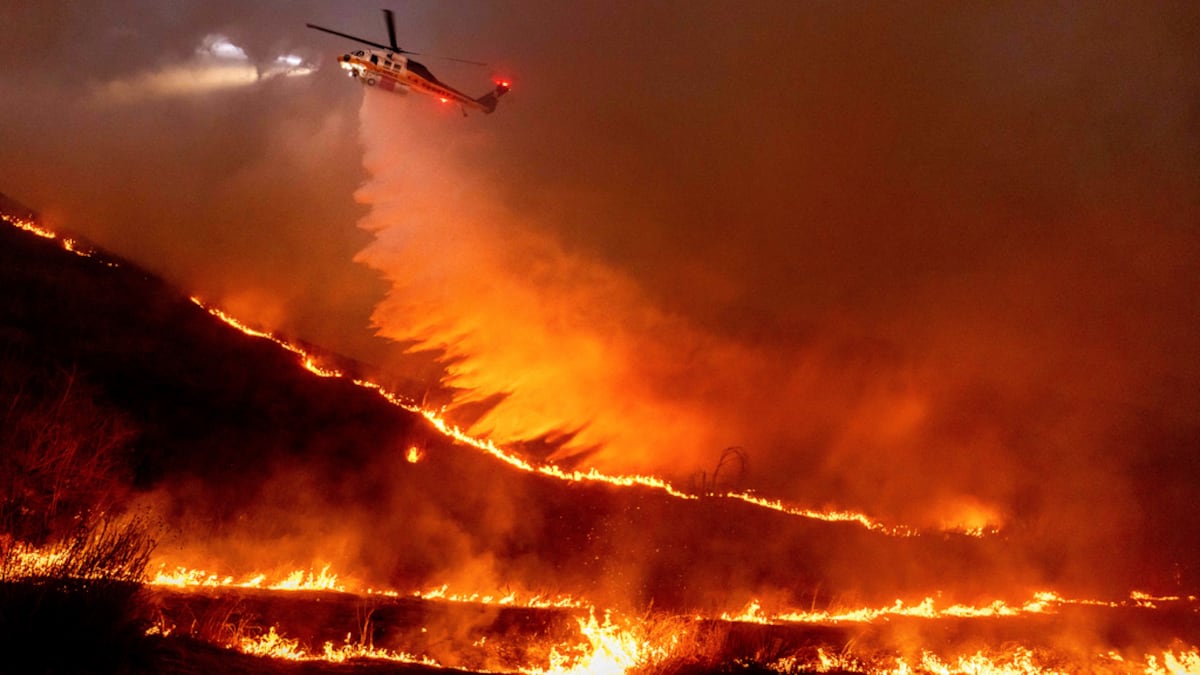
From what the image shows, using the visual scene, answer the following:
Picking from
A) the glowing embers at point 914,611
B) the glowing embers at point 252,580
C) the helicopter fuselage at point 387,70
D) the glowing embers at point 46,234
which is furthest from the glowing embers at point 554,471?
the helicopter fuselage at point 387,70

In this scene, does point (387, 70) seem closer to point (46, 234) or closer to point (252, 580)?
point (252, 580)

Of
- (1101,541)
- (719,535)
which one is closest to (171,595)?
(719,535)

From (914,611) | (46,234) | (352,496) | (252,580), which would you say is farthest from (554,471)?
(46,234)

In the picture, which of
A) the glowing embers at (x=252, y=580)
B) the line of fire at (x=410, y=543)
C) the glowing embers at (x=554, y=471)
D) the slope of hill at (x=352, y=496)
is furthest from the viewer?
the glowing embers at (x=554, y=471)

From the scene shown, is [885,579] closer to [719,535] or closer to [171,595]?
[719,535]

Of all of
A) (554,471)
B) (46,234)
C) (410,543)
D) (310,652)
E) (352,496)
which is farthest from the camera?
(46,234)

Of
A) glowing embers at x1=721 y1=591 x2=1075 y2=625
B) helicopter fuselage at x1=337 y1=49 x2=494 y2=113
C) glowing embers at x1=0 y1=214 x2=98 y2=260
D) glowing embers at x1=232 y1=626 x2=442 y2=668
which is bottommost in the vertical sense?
glowing embers at x1=721 y1=591 x2=1075 y2=625

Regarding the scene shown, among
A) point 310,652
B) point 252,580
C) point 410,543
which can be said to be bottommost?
point 410,543

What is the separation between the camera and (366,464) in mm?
31156

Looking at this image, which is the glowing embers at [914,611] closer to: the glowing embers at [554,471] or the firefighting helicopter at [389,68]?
the glowing embers at [554,471]

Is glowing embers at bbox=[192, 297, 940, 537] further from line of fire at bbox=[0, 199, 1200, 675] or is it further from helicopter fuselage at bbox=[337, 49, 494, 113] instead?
helicopter fuselage at bbox=[337, 49, 494, 113]

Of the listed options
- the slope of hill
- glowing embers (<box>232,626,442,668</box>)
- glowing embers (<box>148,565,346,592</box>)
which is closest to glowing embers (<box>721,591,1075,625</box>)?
the slope of hill

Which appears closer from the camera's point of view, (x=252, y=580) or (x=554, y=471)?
(x=252, y=580)

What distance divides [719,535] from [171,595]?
74.1 feet
